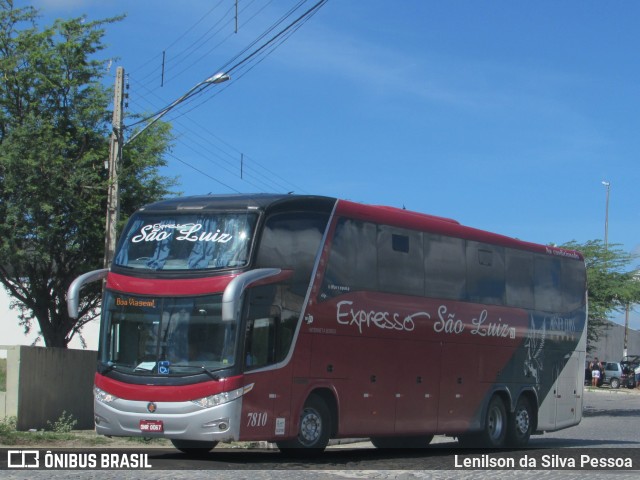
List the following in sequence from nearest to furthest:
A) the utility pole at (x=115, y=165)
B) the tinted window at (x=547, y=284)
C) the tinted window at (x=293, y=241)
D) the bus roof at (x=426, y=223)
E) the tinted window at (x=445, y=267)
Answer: the tinted window at (x=293, y=241) < the bus roof at (x=426, y=223) < the tinted window at (x=445, y=267) < the tinted window at (x=547, y=284) < the utility pole at (x=115, y=165)

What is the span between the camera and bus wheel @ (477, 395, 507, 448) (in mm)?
20578

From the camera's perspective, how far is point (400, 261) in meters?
17.8

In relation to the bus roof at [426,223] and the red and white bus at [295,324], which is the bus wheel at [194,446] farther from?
the bus roof at [426,223]

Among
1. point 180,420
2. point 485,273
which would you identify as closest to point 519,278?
point 485,273

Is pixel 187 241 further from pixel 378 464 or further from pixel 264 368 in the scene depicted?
pixel 378 464

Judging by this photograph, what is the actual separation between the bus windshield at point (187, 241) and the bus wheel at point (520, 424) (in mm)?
9331

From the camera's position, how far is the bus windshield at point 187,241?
14859 mm

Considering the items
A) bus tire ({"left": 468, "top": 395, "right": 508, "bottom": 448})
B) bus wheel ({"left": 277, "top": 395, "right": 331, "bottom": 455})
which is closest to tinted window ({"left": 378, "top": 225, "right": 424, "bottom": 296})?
bus wheel ({"left": 277, "top": 395, "right": 331, "bottom": 455})

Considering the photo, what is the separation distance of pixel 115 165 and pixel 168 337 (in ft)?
30.9

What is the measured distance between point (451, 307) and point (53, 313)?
Result: 12590mm

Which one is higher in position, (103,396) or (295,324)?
(295,324)

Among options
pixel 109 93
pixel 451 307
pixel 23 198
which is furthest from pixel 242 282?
pixel 109 93

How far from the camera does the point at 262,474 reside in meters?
13.0

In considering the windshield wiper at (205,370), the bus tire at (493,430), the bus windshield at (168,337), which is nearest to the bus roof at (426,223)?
the bus windshield at (168,337)
